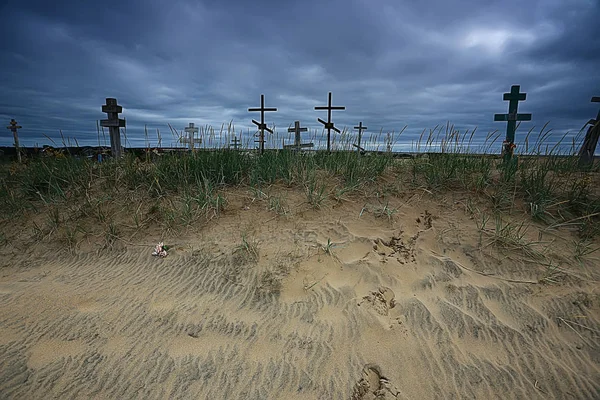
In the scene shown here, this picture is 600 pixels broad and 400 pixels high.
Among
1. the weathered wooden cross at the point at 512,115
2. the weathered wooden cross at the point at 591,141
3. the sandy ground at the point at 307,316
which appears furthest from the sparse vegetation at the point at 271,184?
the weathered wooden cross at the point at 512,115

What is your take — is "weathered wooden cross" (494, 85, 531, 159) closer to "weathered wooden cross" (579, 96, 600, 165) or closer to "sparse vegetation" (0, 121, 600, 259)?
"weathered wooden cross" (579, 96, 600, 165)

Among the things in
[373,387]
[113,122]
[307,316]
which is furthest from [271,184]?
[113,122]

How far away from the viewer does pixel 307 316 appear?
10.7 ft

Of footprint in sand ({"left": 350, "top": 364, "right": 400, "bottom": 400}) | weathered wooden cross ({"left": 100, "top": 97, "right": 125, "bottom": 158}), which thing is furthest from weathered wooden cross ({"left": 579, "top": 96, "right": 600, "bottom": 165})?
weathered wooden cross ({"left": 100, "top": 97, "right": 125, "bottom": 158})

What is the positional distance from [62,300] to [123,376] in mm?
1482

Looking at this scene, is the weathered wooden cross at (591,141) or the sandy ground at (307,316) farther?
the weathered wooden cross at (591,141)

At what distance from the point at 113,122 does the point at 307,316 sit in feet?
30.9

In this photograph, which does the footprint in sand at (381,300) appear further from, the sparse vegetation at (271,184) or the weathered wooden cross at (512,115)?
the weathered wooden cross at (512,115)

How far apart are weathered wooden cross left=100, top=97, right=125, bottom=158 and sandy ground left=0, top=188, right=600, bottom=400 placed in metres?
5.90

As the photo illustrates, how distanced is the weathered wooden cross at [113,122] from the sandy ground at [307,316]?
Result: 19.3 ft

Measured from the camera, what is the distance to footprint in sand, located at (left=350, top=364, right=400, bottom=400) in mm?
2529

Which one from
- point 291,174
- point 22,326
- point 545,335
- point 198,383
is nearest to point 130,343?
point 198,383

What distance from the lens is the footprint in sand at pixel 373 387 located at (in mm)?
2529

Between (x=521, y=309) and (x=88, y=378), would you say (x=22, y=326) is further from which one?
(x=521, y=309)
